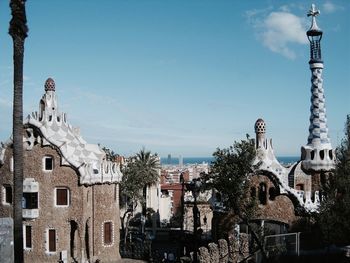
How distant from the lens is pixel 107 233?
32812 mm

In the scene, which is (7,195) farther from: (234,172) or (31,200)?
(234,172)

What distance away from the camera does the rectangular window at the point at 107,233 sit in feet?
107

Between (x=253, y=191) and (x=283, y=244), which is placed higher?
(x=253, y=191)

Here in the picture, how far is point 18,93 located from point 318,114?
70.1 ft

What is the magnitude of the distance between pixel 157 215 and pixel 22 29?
37.1m

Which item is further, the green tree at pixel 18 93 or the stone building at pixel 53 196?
the stone building at pixel 53 196

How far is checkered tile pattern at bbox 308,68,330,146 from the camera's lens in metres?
31.8

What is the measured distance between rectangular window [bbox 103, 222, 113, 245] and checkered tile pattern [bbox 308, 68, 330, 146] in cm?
1368

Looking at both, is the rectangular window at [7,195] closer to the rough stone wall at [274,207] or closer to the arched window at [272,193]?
the rough stone wall at [274,207]

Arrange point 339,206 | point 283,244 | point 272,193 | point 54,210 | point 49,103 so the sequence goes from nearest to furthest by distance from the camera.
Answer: point 339,206
point 283,244
point 272,193
point 54,210
point 49,103

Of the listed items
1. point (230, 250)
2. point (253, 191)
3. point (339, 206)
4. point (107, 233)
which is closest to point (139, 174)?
point (107, 233)

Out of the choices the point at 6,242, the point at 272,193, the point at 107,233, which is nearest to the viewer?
the point at 6,242

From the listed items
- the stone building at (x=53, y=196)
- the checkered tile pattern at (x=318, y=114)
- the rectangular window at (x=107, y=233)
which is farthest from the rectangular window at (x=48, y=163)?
the checkered tile pattern at (x=318, y=114)

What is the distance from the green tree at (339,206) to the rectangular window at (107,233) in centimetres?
1428
